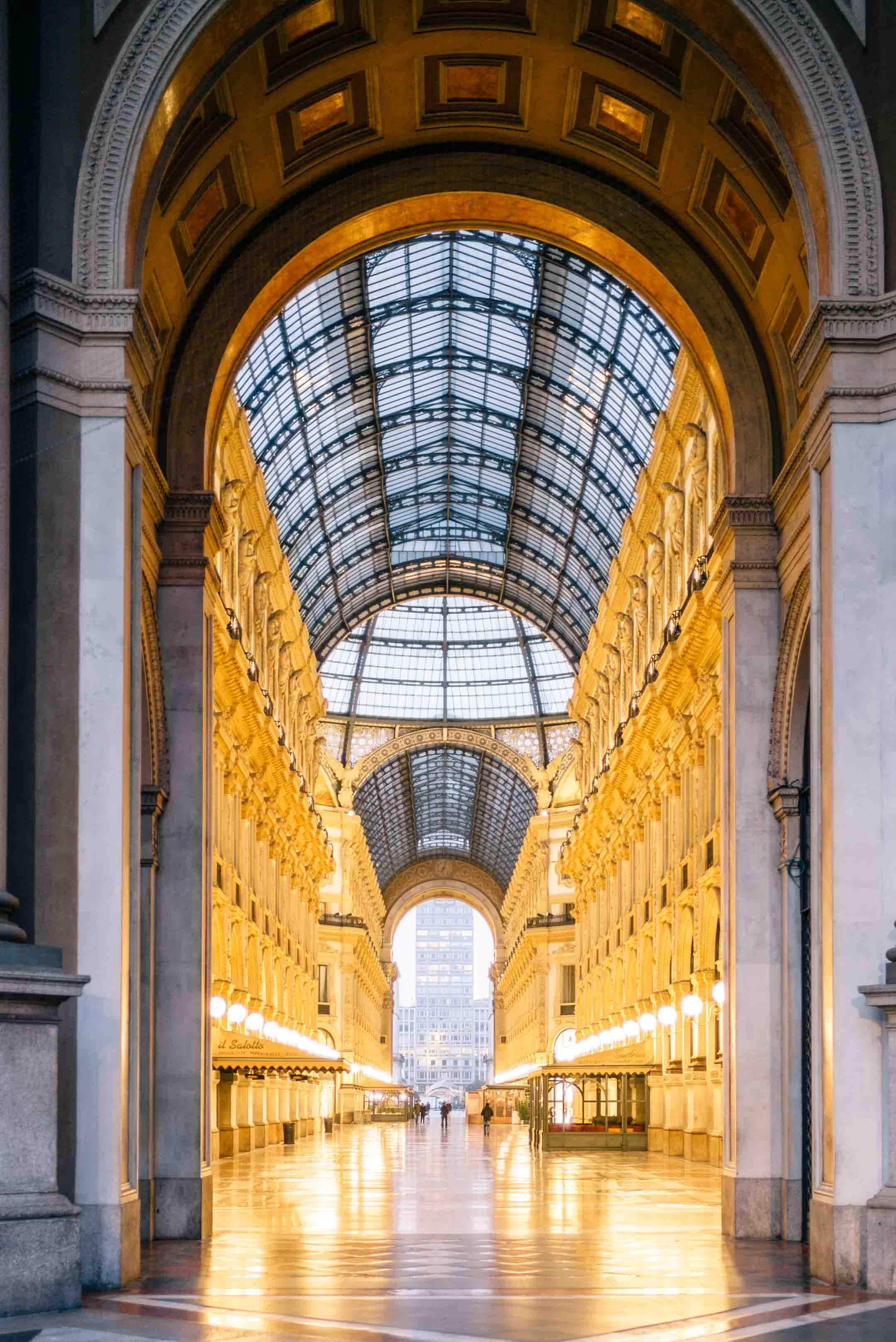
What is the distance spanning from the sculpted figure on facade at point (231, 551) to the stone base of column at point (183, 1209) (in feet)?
72.4

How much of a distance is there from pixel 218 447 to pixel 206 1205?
22.9 metres

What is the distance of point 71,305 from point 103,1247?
8827 mm

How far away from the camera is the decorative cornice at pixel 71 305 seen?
1623 centimetres

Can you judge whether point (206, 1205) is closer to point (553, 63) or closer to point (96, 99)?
point (96, 99)

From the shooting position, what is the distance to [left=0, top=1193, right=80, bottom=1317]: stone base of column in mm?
13305

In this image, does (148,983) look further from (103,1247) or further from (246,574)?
(246,574)

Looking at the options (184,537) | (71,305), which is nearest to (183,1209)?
(184,537)

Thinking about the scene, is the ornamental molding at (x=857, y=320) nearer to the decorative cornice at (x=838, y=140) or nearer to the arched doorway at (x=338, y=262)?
the decorative cornice at (x=838, y=140)

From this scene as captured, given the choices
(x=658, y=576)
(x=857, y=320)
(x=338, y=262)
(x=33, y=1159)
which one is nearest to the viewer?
(x=33, y=1159)

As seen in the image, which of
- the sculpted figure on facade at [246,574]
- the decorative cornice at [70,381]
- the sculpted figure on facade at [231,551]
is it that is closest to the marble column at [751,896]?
the decorative cornice at [70,381]

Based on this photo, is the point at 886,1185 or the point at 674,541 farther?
the point at 674,541

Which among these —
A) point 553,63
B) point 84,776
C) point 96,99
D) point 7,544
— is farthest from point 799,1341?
point 553,63

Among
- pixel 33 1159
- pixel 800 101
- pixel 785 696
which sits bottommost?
pixel 33 1159

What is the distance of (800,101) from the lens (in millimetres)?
17375
